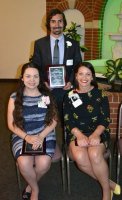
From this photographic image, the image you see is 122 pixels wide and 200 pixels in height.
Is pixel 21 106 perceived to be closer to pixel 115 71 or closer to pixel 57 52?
pixel 57 52

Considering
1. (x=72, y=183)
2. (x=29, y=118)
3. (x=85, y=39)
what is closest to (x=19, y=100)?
(x=29, y=118)

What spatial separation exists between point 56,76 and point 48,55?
27cm

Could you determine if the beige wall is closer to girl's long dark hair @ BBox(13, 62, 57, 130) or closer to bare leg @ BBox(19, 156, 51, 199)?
girl's long dark hair @ BBox(13, 62, 57, 130)

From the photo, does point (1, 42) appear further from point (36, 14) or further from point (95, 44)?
point (95, 44)

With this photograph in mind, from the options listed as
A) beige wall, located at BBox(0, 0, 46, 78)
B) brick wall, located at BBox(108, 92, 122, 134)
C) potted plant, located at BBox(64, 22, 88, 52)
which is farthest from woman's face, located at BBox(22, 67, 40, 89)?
beige wall, located at BBox(0, 0, 46, 78)

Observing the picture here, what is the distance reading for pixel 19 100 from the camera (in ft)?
8.66

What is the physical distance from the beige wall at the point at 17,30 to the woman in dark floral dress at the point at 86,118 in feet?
15.8

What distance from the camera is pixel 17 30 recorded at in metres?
7.25

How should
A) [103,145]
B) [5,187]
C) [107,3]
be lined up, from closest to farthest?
[103,145] < [5,187] < [107,3]

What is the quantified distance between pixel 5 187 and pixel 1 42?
5106mm

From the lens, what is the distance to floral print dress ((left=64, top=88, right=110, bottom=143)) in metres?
2.70

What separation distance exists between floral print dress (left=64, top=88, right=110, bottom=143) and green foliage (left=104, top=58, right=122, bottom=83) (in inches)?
36.6

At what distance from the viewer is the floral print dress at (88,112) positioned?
270cm

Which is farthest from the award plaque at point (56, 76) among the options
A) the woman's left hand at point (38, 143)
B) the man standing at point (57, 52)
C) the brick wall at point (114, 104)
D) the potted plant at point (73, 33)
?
the potted plant at point (73, 33)
